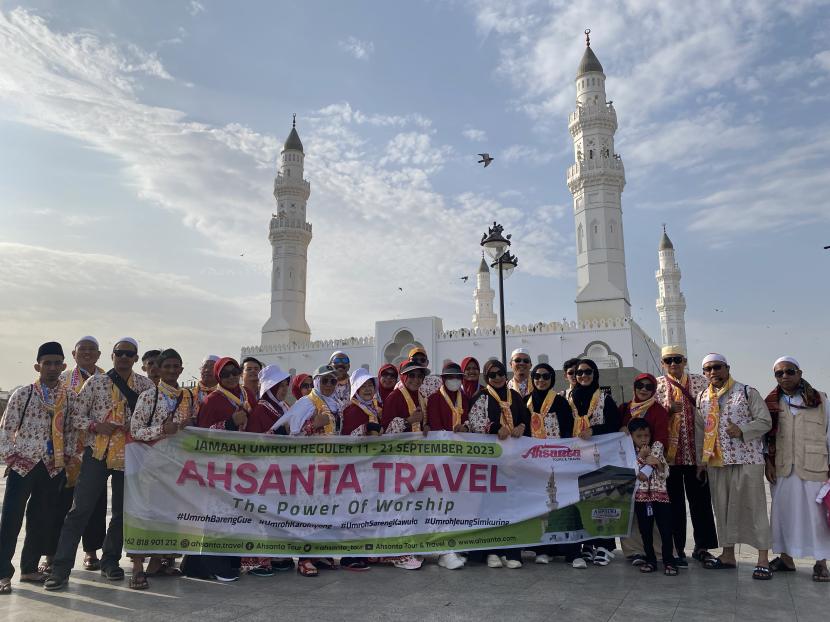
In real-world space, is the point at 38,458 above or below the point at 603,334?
below

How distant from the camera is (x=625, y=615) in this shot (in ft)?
12.6

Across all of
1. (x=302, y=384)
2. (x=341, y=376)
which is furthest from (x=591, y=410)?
(x=302, y=384)

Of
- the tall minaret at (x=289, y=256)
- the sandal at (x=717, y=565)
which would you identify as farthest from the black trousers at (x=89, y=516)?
the tall minaret at (x=289, y=256)

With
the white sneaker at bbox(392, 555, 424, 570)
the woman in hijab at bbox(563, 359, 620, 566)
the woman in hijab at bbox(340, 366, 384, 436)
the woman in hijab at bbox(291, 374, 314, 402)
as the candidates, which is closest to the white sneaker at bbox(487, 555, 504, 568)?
the white sneaker at bbox(392, 555, 424, 570)

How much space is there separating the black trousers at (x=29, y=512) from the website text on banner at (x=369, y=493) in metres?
0.64

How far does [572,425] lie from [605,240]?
31227 millimetres

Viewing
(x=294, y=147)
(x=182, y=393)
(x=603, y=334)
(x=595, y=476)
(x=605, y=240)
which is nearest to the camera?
(x=182, y=393)

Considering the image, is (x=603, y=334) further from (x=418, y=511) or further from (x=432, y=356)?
(x=418, y=511)

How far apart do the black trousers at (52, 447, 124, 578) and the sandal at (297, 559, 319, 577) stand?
1441 millimetres

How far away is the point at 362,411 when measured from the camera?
5.57 meters

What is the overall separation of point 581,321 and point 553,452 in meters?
29.5

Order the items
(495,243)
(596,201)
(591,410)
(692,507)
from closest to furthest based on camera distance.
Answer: (692,507) < (591,410) < (495,243) < (596,201)

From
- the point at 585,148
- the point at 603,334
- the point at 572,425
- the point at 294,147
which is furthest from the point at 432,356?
the point at 572,425

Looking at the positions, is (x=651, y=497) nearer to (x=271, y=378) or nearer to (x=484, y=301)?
(x=271, y=378)
